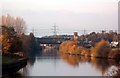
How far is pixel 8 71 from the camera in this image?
11117 mm

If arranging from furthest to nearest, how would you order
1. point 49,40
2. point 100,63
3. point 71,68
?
point 49,40 → point 100,63 → point 71,68

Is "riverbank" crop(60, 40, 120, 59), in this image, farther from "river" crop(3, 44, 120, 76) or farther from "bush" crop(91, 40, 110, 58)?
"river" crop(3, 44, 120, 76)

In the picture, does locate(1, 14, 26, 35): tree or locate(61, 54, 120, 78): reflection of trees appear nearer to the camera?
locate(61, 54, 120, 78): reflection of trees

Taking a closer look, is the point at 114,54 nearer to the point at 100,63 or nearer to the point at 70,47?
the point at 100,63

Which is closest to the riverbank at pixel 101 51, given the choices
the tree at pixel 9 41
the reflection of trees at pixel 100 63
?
the reflection of trees at pixel 100 63

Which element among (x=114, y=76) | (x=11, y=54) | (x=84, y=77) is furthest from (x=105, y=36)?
(x=114, y=76)

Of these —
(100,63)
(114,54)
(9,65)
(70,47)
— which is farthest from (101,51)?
(9,65)

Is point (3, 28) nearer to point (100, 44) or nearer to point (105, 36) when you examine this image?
point (100, 44)

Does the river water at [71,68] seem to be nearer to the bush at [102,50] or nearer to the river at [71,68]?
the river at [71,68]

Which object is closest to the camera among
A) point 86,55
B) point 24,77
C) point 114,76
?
point 114,76

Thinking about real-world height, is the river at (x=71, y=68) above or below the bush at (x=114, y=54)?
below

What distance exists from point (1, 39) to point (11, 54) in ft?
6.83

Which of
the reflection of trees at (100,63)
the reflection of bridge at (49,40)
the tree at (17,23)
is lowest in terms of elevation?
the reflection of trees at (100,63)

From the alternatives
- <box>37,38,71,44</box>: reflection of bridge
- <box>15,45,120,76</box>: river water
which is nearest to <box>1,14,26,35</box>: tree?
<box>15,45,120,76</box>: river water
